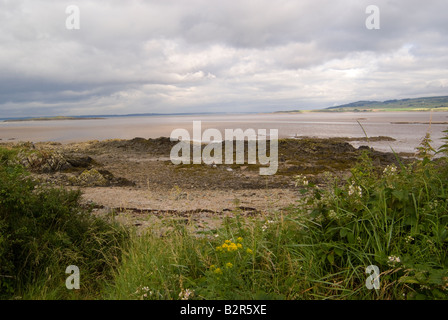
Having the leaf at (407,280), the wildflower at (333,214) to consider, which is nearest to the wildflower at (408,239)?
the leaf at (407,280)

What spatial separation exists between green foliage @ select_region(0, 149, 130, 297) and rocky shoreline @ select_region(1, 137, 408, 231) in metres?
1.33

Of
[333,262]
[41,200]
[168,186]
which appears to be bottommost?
[168,186]

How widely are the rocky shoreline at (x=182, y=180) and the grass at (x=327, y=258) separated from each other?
8.22 feet

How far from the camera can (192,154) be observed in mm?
22406

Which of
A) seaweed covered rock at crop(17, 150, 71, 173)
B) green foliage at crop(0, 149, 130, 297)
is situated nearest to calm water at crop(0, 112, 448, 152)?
green foliage at crop(0, 149, 130, 297)

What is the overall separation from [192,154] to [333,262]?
1948 centimetres

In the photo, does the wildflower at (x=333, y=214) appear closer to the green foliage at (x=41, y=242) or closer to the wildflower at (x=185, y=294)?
the wildflower at (x=185, y=294)

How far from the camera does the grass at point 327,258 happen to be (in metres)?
A: 3.05

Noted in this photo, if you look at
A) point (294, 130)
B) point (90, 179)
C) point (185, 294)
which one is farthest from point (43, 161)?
point (294, 130)

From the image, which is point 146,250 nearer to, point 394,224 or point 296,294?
point 296,294

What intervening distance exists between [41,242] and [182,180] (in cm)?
981

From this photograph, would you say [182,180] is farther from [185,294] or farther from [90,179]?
[185,294]

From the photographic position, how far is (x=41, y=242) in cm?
433
